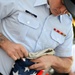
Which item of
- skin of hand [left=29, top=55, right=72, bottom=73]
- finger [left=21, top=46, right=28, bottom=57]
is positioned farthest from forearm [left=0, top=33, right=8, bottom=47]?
skin of hand [left=29, top=55, right=72, bottom=73]

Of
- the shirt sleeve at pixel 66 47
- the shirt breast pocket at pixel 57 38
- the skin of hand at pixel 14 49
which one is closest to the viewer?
the skin of hand at pixel 14 49

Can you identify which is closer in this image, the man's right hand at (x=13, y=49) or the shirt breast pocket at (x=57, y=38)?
the man's right hand at (x=13, y=49)

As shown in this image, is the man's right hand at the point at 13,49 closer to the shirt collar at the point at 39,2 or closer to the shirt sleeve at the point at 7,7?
the shirt sleeve at the point at 7,7

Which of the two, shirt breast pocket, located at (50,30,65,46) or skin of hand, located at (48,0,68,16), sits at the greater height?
skin of hand, located at (48,0,68,16)

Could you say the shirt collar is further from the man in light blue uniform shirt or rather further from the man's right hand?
the man's right hand

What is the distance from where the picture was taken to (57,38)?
1.74 meters

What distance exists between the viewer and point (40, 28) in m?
1.66

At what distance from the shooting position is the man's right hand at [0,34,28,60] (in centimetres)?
157

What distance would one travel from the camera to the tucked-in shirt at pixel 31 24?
161cm

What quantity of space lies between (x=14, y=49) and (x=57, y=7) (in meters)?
0.38

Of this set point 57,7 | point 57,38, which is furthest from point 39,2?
point 57,38

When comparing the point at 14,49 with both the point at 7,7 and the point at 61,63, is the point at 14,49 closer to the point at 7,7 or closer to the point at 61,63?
the point at 7,7

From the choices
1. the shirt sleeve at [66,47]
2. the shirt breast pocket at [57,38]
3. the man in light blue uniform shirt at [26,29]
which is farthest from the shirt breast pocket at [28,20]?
the shirt sleeve at [66,47]

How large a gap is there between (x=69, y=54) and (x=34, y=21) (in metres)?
0.42
